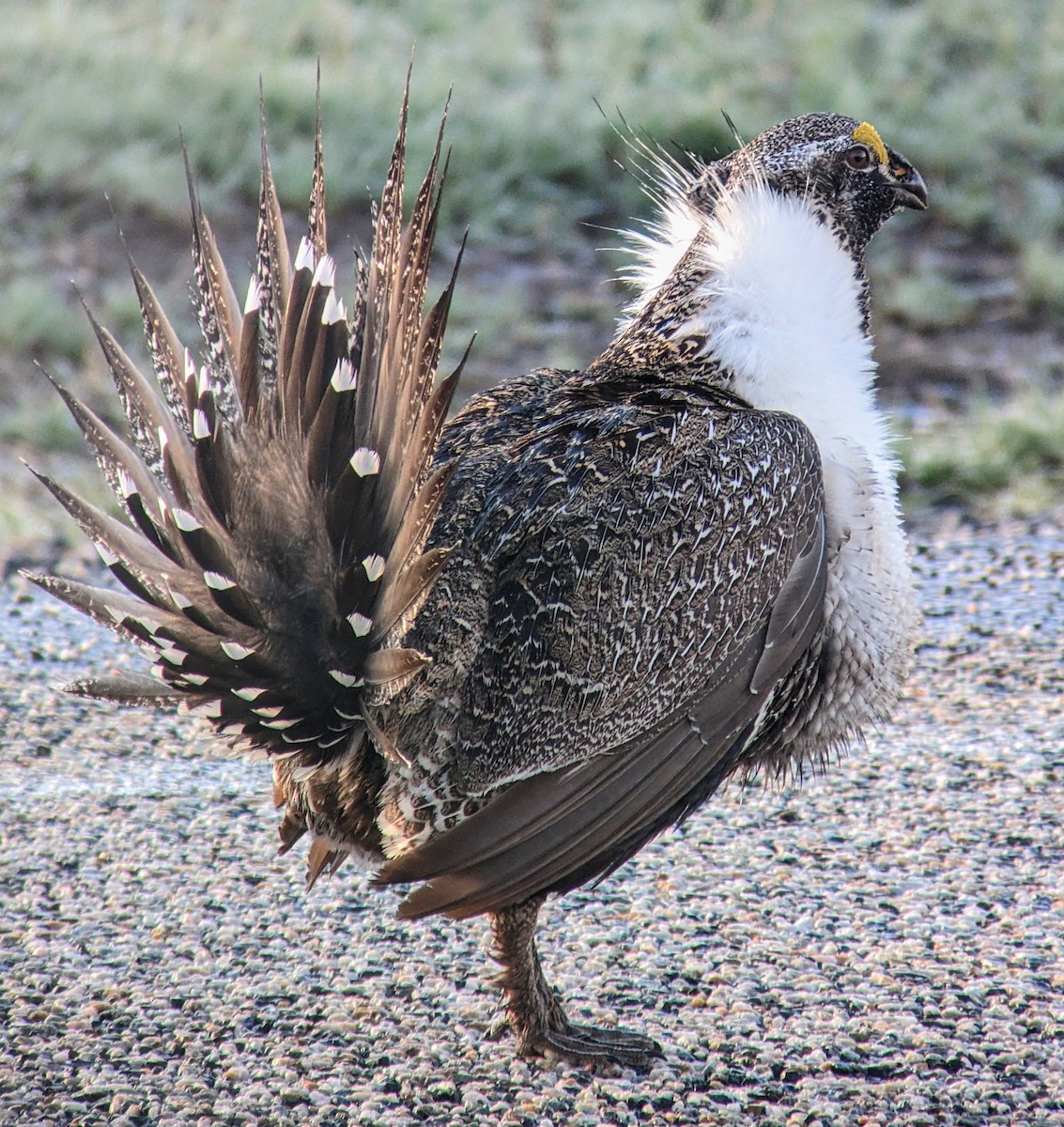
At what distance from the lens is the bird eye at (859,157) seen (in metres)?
3.67

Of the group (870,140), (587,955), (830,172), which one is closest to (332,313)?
(830,172)

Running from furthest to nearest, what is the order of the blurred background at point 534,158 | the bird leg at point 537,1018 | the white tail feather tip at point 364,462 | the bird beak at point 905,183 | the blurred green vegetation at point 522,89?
the blurred green vegetation at point 522,89, the blurred background at point 534,158, the bird beak at point 905,183, the bird leg at point 537,1018, the white tail feather tip at point 364,462

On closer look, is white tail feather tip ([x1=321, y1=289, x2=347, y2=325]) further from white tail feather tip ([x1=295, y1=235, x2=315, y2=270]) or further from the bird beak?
the bird beak

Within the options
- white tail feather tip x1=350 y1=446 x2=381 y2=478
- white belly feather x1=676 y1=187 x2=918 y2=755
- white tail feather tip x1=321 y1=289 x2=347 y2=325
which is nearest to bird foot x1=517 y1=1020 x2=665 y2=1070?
white belly feather x1=676 y1=187 x2=918 y2=755

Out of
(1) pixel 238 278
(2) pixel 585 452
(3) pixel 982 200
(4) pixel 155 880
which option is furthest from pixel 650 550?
(3) pixel 982 200

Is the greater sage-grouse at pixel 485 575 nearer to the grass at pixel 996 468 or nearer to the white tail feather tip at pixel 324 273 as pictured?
the white tail feather tip at pixel 324 273

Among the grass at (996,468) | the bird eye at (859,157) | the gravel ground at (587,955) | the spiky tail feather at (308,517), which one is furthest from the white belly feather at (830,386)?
the grass at (996,468)

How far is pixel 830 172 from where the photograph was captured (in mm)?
3652

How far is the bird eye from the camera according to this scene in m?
3.67

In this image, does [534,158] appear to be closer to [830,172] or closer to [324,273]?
[830,172]

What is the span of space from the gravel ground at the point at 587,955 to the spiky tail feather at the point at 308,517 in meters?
0.52

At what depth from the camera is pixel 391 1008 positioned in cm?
341

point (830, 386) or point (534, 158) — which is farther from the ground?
point (534, 158)

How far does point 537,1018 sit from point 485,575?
91cm
